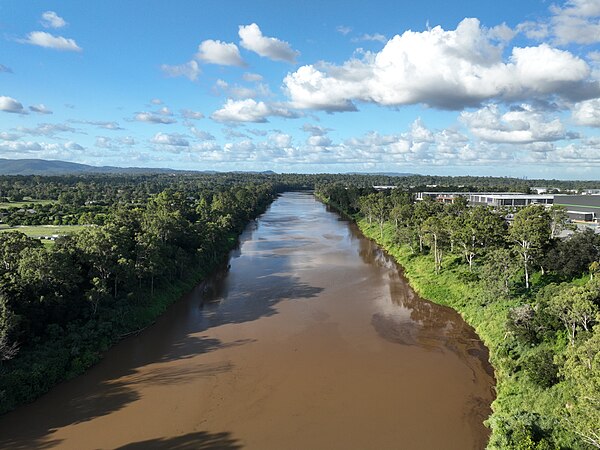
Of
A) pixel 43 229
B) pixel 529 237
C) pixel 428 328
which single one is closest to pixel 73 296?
pixel 428 328

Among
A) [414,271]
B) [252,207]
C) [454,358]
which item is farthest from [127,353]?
[252,207]

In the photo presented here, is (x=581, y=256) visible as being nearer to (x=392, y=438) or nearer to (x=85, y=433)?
(x=392, y=438)

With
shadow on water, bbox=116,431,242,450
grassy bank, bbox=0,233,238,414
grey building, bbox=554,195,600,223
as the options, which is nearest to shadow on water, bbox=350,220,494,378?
shadow on water, bbox=116,431,242,450

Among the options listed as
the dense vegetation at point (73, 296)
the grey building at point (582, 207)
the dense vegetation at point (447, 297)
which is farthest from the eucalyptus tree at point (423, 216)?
the dense vegetation at point (73, 296)

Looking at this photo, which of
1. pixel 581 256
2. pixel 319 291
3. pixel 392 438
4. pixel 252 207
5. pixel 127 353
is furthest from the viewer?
pixel 252 207

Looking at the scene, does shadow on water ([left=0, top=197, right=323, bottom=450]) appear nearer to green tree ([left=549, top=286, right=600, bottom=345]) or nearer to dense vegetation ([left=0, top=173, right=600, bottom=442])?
dense vegetation ([left=0, top=173, right=600, bottom=442])

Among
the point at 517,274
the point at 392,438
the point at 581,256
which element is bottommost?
the point at 392,438

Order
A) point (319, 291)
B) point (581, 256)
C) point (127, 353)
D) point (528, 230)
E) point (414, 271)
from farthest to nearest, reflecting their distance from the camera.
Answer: point (414, 271)
point (319, 291)
point (528, 230)
point (581, 256)
point (127, 353)
